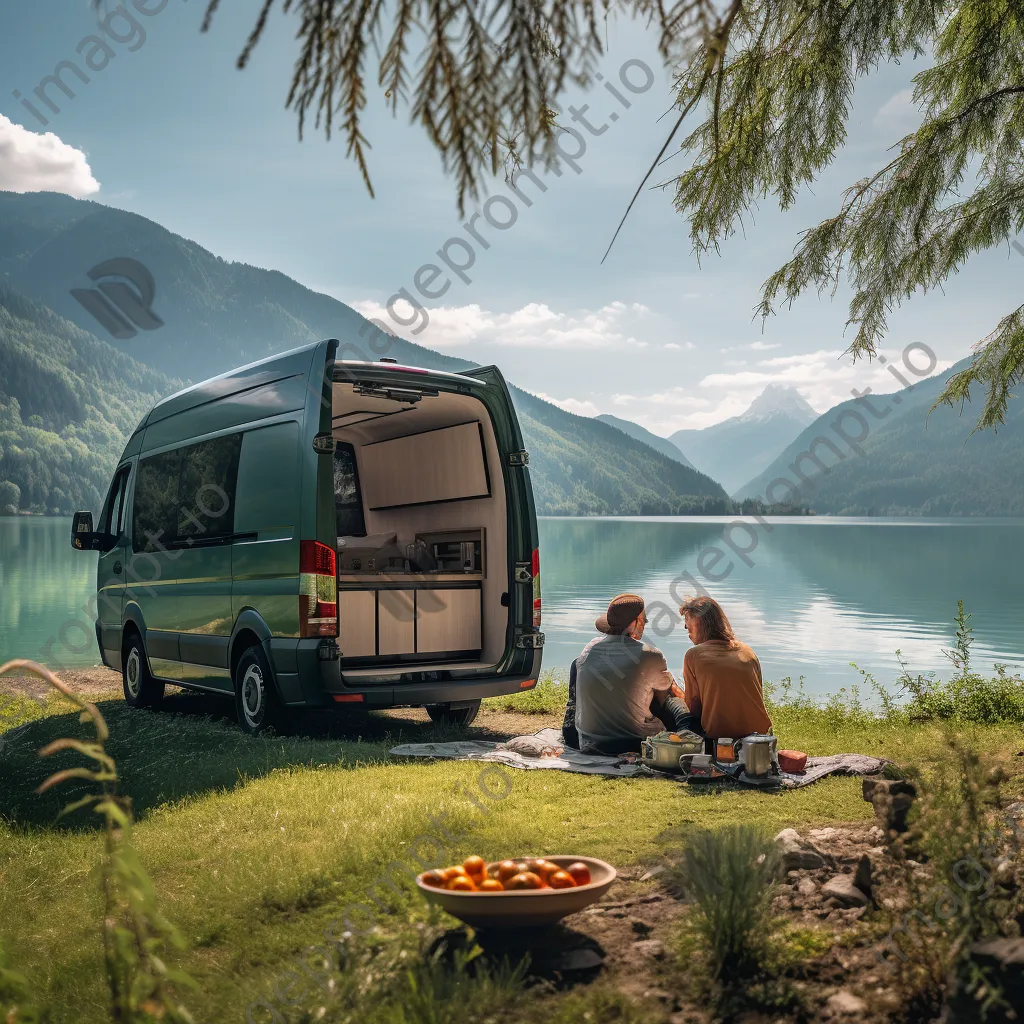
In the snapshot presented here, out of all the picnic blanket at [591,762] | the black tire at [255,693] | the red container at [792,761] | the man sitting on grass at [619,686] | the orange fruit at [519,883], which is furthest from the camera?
the black tire at [255,693]

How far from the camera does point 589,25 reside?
2672 millimetres

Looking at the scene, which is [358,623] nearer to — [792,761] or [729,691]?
[729,691]

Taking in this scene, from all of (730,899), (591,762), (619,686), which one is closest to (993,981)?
(730,899)

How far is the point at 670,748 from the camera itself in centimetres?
648

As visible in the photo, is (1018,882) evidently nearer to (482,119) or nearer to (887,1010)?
(887,1010)

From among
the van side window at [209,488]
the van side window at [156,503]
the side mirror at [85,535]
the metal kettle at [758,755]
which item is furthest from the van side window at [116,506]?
the metal kettle at [758,755]

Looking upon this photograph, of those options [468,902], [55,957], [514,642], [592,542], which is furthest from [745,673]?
[592,542]

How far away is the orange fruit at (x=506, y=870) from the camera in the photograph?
345 centimetres

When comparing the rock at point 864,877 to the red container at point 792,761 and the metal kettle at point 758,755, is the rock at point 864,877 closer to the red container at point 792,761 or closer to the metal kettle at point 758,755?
the metal kettle at point 758,755

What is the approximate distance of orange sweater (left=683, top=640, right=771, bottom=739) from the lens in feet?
21.6

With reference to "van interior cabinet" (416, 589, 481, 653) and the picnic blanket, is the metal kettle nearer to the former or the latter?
Result: the picnic blanket

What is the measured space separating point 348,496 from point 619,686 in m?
4.78

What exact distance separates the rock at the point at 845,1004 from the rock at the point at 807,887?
0.86 m

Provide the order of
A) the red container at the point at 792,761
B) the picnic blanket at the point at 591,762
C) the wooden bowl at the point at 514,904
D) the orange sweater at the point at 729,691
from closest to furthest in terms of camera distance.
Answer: the wooden bowl at the point at 514,904 → the picnic blanket at the point at 591,762 → the red container at the point at 792,761 → the orange sweater at the point at 729,691
